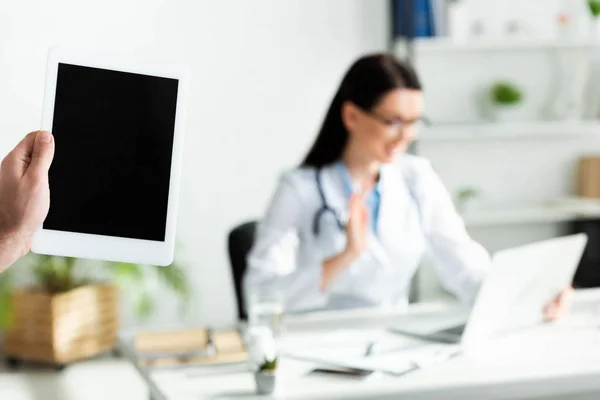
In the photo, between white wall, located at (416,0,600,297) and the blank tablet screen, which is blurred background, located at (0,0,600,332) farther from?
the blank tablet screen

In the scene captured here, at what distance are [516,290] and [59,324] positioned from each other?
177 centimetres

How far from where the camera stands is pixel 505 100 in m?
4.18

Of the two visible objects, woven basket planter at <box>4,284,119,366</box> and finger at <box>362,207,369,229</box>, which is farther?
woven basket planter at <box>4,284,119,366</box>

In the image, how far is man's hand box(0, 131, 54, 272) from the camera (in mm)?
1220

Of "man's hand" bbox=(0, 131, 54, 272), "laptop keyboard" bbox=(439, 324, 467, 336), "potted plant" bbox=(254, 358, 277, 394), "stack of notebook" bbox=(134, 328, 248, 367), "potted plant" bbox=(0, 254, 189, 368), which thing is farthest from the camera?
"potted plant" bbox=(0, 254, 189, 368)

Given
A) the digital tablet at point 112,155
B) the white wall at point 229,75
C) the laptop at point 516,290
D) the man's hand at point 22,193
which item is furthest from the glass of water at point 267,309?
the white wall at point 229,75

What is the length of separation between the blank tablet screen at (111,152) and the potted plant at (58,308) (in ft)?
6.11

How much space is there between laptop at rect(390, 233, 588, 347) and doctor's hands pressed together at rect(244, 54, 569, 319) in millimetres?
380

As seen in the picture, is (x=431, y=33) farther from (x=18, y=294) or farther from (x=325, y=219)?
(x=18, y=294)

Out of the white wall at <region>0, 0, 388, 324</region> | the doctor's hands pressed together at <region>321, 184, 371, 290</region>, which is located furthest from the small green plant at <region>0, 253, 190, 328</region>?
the doctor's hands pressed together at <region>321, 184, 371, 290</region>

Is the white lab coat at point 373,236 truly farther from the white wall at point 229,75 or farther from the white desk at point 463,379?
the white wall at point 229,75

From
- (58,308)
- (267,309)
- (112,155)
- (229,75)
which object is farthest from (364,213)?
(229,75)

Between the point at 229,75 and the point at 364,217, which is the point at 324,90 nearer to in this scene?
the point at 229,75

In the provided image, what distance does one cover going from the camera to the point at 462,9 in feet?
13.6
